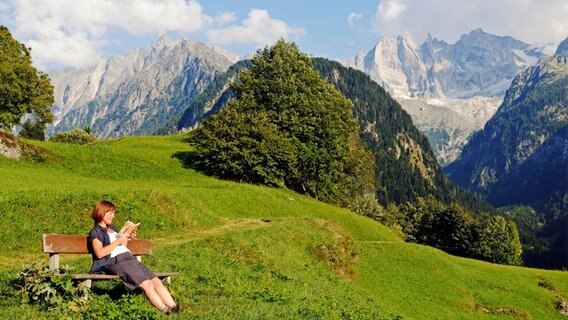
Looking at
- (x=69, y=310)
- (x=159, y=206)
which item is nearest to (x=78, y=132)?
(x=159, y=206)

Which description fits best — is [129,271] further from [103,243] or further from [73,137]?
[73,137]

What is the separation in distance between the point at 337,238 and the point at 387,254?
5.82 meters

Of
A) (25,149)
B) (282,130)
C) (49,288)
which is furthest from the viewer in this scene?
(282,130)

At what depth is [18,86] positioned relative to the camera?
66.8m

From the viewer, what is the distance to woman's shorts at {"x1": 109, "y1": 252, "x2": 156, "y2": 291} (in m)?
16.5

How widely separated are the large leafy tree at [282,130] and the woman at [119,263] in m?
47.5

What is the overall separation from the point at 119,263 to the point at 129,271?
1.49 ft

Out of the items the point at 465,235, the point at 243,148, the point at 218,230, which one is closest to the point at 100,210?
the point at 218,230

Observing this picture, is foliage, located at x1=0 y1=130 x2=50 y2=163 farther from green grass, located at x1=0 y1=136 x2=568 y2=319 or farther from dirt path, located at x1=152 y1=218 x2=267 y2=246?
dirt path, located at x1=152 y1=218 x2=267 y2=246

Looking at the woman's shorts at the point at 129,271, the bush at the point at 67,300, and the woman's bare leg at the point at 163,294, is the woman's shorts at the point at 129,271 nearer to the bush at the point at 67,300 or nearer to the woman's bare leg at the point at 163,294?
the woman's bare leg at the point at 163,294

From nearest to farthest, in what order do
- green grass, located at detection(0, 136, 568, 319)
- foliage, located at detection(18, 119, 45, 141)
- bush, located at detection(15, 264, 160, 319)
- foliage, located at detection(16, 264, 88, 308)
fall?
1. bush, located at detection(15, 264, 160, 319)
2. foliage, located at detection(16, 264, 88, 308)
3. green grass, located at detection(0, 136, 568, 319)
4. foliage, located at detection(18, 119, 45, 141)

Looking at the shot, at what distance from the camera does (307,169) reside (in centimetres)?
7600

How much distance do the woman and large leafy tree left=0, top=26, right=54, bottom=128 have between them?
186 feet

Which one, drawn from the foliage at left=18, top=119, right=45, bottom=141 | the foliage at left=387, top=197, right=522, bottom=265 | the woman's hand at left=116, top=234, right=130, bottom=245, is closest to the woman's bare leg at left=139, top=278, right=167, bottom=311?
the woman's hand at left=116, top=234, right=130, bottom=245
